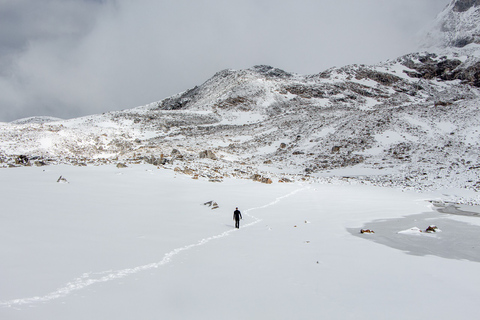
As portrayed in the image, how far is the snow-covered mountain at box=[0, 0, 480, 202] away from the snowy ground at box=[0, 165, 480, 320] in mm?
12561

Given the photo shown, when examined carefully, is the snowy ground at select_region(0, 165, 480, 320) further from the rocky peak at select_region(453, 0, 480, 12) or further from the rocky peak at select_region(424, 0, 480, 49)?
the rocky peak at select_region(453, 0, 480, 12)

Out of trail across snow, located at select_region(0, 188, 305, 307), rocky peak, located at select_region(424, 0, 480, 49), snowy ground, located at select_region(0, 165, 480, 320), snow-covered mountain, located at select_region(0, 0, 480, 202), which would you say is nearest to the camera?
trail across snow, located at select_region(0, 188, 305, 307)

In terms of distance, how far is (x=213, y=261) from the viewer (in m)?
8.68

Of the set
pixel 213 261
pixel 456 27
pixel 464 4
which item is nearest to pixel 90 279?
pixel 213 261

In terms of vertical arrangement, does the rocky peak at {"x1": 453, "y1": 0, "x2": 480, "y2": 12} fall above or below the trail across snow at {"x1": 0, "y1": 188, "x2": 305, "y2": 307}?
above

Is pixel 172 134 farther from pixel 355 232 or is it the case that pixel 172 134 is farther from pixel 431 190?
pixel 355 232

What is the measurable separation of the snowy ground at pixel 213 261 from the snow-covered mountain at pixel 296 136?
1256cm

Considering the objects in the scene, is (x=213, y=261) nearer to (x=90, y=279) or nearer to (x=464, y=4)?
(x=90, y=279)

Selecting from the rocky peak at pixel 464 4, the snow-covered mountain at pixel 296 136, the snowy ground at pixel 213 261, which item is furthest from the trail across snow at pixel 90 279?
the rocky peak at pixel 464 4

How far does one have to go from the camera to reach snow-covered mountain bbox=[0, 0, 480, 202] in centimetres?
3469

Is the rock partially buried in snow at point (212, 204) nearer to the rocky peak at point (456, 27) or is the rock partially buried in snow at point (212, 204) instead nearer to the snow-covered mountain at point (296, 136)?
the snow-covered mountain at point (296, 136)

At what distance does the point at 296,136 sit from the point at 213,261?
48.4 metres

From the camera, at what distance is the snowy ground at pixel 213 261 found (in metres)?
5.75

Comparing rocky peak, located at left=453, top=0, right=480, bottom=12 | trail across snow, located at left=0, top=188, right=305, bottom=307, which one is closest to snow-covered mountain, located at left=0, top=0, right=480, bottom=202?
trail across snow, located at left=0, top=188, right=305, bottom=307
